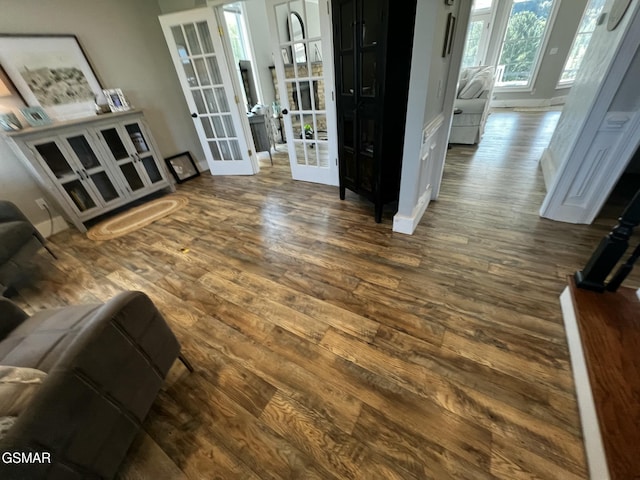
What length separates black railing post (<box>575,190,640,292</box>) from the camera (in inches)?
48.1

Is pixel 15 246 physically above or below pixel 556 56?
below

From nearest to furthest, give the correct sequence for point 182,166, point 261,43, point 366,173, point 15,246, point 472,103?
point 15,246
point 366,173
point 182,166
point 472,103
point 261,43

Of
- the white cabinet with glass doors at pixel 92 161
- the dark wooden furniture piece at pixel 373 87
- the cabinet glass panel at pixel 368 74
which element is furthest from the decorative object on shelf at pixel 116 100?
the cabinet glass panel at pixel 368 74

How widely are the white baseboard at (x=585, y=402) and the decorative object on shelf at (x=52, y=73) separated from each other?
468cm

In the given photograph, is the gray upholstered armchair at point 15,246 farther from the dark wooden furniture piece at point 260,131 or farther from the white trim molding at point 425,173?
the white trim molding at point 425,173

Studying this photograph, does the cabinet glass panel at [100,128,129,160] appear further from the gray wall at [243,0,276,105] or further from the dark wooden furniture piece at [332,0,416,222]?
the gray wall at [243,0,276,105]

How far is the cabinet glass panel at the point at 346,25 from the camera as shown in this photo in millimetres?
1973

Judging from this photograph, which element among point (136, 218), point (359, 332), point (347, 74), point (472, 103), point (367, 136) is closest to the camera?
point (359, 332)

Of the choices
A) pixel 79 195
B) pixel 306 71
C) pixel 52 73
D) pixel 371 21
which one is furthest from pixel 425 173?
pixel 52 73

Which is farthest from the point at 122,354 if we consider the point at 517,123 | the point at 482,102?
the point at 517,123

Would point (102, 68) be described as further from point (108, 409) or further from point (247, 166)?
point (108, 409)

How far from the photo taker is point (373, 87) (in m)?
2.06

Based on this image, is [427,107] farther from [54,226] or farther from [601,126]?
[54,226]

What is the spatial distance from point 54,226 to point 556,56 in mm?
9966
